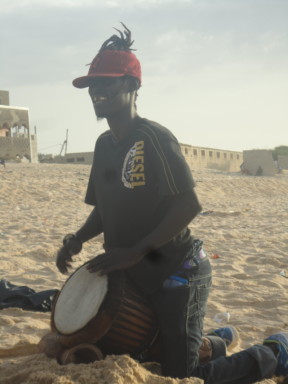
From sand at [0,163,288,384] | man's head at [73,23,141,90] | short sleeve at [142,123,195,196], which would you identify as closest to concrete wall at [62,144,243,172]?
sand at [0,163,288,384]

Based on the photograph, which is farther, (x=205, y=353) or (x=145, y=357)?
(x=205, y=353)

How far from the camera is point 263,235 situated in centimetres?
834

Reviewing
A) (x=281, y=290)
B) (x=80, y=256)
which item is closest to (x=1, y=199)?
(x=80, y=256)

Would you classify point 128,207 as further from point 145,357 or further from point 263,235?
point 263,235

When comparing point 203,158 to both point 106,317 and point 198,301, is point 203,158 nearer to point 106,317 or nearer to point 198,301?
point 198,301

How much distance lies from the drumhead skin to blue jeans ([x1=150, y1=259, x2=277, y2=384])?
0.95ft

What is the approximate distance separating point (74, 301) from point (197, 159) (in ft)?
99.1

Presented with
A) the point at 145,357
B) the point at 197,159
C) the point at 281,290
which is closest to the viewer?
the point at 145,357

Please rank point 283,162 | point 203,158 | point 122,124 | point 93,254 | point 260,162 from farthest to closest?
1. point 203,158
2. point 283,162
3. point 260,162
4. point 93,254
5. point 122,124

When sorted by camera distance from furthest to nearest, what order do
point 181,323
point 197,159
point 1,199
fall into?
point 197,159 < point 1,199 < point 181,323

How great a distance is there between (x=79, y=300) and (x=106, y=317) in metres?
0.21

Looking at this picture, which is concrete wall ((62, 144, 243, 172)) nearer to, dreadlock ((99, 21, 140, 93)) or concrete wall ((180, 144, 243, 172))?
concrete wall ((180, 144, 243, 172))

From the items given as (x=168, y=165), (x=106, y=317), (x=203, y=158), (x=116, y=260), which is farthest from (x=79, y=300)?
(x=203, y=158)

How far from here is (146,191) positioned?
2480mm
